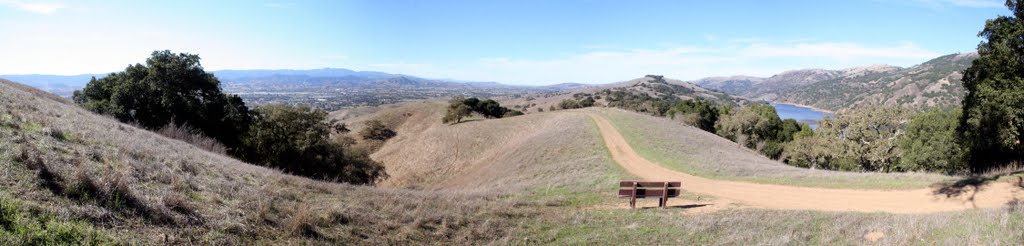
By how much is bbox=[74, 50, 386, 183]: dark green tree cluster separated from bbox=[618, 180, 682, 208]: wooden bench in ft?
72.4

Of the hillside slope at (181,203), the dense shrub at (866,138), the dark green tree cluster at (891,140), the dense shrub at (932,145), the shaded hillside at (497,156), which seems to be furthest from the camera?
the dense shrub at (866,138)

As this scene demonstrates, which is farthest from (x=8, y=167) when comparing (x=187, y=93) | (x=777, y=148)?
(x=777, y=148)

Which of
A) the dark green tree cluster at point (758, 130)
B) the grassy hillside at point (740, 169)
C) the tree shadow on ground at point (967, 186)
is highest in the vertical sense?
the tree shadow on ground at point (967, 186)

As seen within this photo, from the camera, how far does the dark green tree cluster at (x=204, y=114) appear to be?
102 feet

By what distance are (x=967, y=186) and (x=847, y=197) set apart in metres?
3.89

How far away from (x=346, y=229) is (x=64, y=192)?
4162mm

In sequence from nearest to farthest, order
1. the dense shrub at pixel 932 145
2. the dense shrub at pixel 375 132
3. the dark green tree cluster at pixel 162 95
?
the dark green tree cluster at pixel 162 95 < the dense shrub at pixel 932 145 < the dense shrub at pixel 375 132

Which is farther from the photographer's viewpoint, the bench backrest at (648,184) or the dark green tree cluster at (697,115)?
the dark green tree cluster at (697,115)

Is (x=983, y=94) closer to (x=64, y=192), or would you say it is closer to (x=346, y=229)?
(x=346, y=229)

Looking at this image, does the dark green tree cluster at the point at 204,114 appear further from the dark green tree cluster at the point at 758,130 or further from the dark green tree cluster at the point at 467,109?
the dark green tree cluster at the point at 758,130

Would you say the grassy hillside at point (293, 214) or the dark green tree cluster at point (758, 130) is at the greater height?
the grassy hillside at point (293, 214)

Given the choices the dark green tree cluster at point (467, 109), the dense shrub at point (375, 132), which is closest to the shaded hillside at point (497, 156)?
the dense shrub at point (375, 132)

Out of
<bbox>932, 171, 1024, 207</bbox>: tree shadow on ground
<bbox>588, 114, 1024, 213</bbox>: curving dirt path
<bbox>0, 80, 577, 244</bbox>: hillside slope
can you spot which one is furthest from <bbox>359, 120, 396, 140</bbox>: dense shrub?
<bbox>932, 171, 1024, 207</bbox>: tree shadow on ground

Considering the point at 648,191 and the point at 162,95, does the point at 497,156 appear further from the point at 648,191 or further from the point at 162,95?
the point at 648,191
